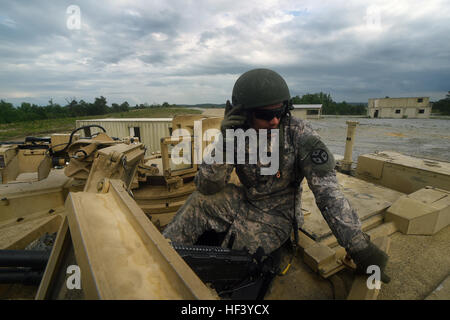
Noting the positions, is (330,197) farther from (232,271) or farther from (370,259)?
(232,271)

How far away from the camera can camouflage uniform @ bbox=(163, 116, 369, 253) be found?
212 centimetres

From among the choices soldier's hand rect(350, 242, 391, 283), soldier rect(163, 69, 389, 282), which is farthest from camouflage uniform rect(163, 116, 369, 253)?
soldier's hand rect(350, 242, 391, 283)

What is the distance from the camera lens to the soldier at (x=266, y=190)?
202 centimetres

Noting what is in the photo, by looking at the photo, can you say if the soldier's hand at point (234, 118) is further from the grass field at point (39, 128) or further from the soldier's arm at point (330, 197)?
the grass field at point (39, 128)

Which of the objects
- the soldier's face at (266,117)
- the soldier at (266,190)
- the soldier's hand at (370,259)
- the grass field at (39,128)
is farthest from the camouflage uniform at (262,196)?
the grass field at (39,128)

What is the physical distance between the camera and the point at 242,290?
183 centimetres

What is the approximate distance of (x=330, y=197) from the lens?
1.97 metres

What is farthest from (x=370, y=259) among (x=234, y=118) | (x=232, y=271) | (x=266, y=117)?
(x=234, y=118)

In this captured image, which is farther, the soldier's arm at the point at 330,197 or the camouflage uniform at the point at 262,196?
the camouflage uniform at the point at 262,196

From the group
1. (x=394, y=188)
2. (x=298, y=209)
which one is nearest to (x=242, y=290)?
(x=298, y=209)

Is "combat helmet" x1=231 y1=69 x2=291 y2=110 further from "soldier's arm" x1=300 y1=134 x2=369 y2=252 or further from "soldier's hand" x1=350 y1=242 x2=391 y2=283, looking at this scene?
"soldier's hand" x1=350 y1=242 x2=391 y2=283

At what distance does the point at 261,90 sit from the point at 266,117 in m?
0.24
